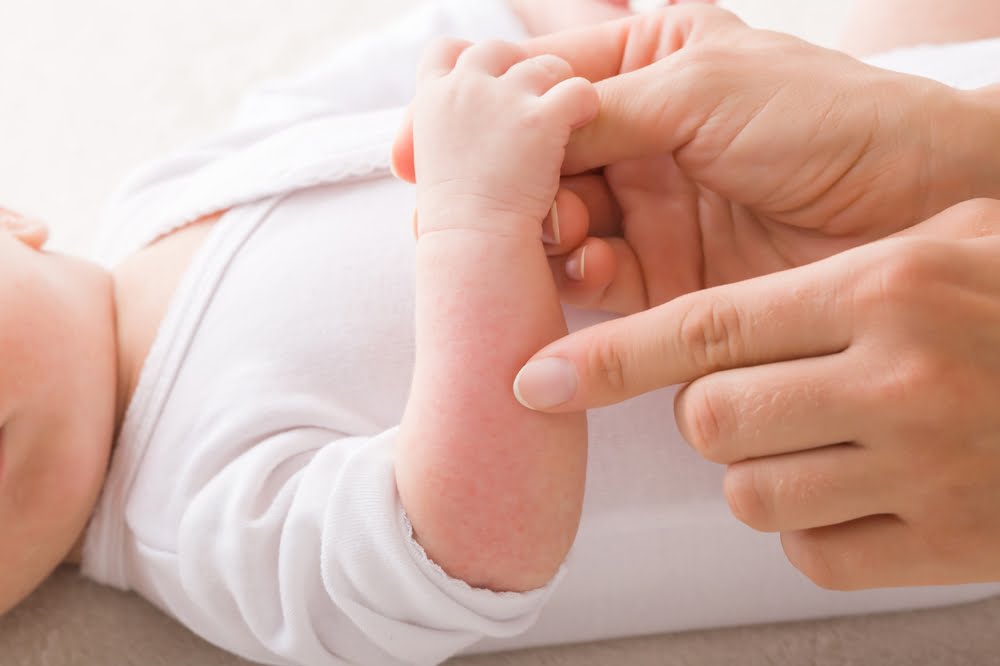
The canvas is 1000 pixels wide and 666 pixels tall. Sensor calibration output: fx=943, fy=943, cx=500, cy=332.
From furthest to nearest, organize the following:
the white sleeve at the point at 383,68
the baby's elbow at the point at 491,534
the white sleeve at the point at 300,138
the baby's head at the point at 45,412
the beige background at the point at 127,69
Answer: the beige background at the point at 127,69
the white sleeve at the point at 383,68
the white sleeve at the point at 300,138
the baby's head at the point at 45,412
the baby's elbow at the point at 491,534

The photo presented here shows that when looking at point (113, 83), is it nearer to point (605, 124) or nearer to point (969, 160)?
point (605, 124)

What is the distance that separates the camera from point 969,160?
0.66 metres

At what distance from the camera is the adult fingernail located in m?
0.58

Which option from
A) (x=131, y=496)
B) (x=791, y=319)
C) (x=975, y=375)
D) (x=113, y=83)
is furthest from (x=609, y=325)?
(x=113, y=83)

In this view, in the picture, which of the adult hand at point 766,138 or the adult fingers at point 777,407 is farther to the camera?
the adult hand at point 766,138

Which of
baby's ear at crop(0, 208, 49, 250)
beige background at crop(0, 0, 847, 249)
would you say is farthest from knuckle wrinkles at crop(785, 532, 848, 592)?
beige background at crop(0, 0, 847, 249)

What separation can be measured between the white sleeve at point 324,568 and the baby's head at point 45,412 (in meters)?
0.12

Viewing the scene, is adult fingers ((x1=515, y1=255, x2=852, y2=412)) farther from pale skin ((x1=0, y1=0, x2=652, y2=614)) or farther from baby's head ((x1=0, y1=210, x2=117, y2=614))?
baby's head ((x1=0, y1=210, x2=117, y2=614))

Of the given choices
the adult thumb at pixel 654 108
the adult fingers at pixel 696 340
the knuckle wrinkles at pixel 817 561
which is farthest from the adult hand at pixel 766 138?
the knuckle wrinkles at pixel 817 561

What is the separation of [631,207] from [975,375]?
0.29m

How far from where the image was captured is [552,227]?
0.66 m

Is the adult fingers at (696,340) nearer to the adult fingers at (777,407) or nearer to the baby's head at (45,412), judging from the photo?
the adult fingers at (777,407)

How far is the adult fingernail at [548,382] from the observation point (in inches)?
23.0

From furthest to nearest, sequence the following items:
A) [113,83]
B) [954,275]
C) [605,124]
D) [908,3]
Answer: [113,83]
[908,3]
[605,124]
[954,275]
